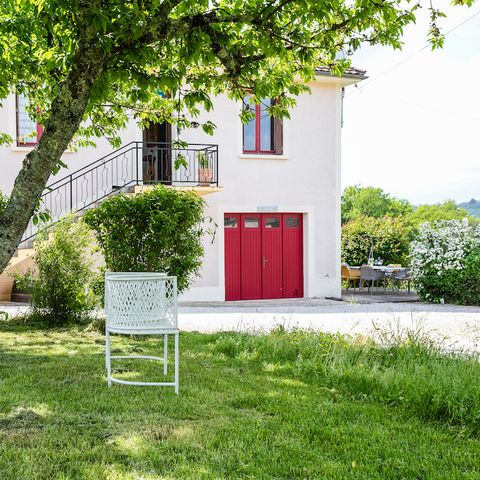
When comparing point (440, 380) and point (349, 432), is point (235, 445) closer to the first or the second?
point (349, 432)

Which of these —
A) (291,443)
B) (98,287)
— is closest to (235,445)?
(291,443)

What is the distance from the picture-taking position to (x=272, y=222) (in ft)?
54.7

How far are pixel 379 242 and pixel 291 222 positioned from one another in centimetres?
450

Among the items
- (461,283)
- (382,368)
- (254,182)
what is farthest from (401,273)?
(382,368)

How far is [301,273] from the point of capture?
669 inches

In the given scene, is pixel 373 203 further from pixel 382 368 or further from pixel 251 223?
pixel 382 368

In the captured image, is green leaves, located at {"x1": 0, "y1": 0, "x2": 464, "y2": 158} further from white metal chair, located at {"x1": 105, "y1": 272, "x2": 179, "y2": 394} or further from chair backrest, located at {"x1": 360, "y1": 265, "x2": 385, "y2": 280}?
chair backrest, located at {"x1": 360, "y1": 265, "x2": 385, "y2": 280}

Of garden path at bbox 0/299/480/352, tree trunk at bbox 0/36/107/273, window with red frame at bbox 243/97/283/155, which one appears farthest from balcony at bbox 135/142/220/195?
tree trunk at bbox 0/36/107/273

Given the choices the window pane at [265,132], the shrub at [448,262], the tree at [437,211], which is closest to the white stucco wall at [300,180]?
the window pane at [265,132]

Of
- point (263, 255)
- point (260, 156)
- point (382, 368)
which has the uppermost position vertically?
point (260, 156)

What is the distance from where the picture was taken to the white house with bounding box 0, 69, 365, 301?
15117 millimetres

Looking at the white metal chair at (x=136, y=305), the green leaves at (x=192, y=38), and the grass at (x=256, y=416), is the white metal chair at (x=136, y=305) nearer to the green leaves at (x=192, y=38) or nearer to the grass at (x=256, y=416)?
the grass at (x=256, y=416)

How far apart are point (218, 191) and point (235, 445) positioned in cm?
1187

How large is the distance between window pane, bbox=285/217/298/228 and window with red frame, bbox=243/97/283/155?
1.85 metres
